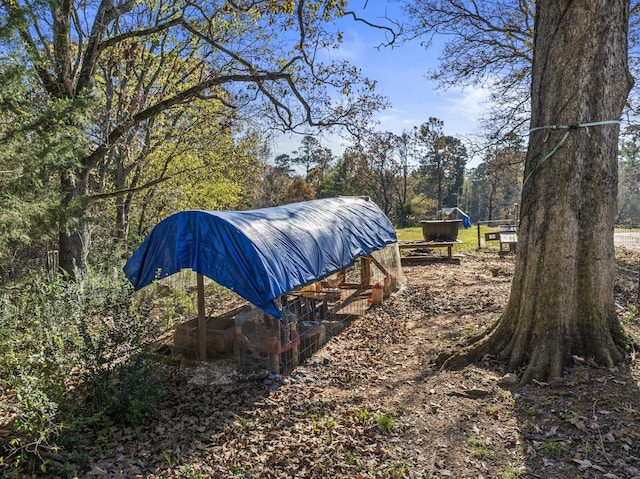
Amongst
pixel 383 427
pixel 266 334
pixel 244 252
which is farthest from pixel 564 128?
pixel 266 334

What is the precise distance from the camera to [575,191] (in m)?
4.46

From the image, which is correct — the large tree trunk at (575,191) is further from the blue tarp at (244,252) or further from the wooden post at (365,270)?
the wooden post at (365,270)

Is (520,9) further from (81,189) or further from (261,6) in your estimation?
→ (81,189)

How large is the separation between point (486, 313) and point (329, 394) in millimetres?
3654

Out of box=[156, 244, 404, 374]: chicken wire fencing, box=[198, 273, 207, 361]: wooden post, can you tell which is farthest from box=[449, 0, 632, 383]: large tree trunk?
box=[198, 273, 207, 361]: wooden post

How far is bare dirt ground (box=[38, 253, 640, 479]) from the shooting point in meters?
3.41

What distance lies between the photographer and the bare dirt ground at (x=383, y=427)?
3.41m

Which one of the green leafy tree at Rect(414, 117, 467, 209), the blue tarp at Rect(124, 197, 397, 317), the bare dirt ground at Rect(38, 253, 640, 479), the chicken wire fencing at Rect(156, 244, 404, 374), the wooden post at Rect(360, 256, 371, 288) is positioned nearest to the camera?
the bare dirt ground at Rect(38, 253, 640, 479)

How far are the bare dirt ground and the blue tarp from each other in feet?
4.12

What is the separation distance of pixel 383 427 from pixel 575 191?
3.25m

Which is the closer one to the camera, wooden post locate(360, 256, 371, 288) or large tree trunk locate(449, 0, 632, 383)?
large tree trunk locate(449, 0, 632, 383)

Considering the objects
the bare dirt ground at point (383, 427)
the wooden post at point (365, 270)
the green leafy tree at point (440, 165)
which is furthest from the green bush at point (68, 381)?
the green leafy tree at point (440, 165)

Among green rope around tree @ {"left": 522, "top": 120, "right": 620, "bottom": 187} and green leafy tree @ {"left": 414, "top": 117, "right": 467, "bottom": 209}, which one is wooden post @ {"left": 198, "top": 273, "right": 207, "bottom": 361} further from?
green leafy tree @ {"left": 414, "top": 117, "right": 467, "bottom": 209}

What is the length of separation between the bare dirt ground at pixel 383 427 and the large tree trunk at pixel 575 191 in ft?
1.27
